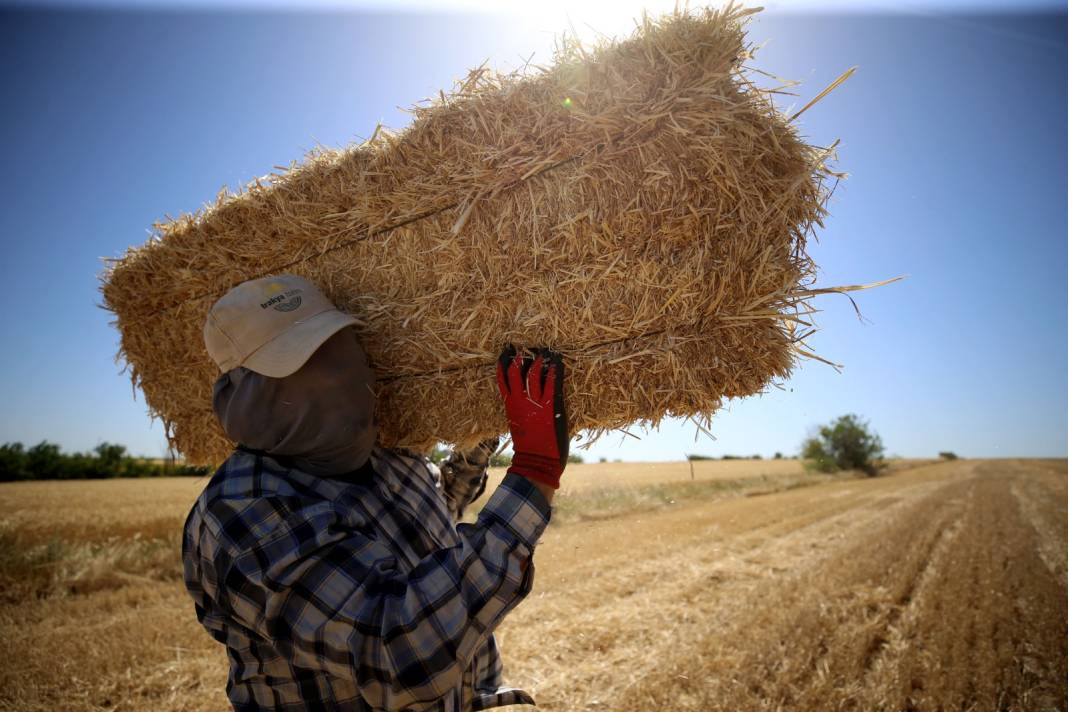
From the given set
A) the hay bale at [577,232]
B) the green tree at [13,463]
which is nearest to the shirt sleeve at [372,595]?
the hay bale at [577,232]

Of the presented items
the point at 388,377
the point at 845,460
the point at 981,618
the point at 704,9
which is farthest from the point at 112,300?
the point at 845,460

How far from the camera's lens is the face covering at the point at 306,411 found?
195cm

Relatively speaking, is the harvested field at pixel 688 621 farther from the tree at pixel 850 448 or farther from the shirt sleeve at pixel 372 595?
the tree at pixel 850 448

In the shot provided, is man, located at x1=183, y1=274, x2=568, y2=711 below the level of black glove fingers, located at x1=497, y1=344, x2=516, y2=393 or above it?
below

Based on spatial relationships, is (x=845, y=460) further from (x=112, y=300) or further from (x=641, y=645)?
(x=112, y=300)

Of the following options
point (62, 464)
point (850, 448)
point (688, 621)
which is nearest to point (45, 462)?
point (62, 464)

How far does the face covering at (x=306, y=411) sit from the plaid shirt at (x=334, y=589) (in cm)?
9

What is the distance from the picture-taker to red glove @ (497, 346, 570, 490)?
1.90 m

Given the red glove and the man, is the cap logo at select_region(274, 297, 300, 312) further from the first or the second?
the red glove

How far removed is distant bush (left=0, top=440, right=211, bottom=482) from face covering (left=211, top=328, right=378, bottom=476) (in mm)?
27299

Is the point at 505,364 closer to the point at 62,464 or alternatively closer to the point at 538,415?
the point at 538,415

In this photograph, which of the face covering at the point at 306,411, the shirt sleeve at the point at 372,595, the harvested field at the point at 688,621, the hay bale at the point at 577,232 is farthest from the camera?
the harvested field at the point at 688,621

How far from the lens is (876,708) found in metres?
4.29

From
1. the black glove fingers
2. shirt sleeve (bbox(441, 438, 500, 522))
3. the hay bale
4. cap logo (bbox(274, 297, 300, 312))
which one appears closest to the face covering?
cap logo (bbox(274, 297, 300, 312))
